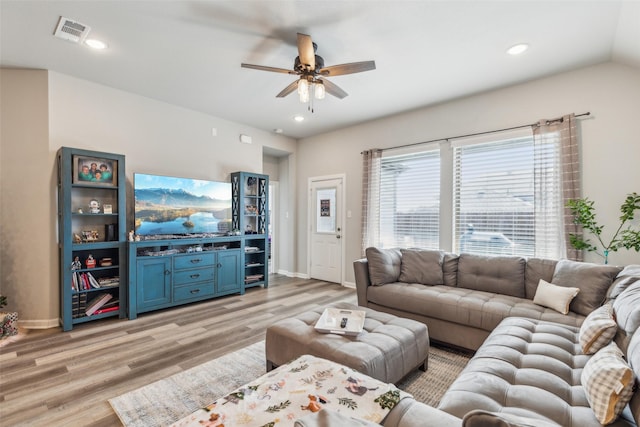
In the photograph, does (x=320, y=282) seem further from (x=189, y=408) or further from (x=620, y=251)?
(x=620, y=251)

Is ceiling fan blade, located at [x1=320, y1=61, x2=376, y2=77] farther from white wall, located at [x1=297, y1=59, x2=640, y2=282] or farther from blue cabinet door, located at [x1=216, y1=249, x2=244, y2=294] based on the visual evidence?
blue cabinet door, located at [x1=216, y1=249, x2=244, y2=294]

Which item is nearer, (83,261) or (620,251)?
(620,251)

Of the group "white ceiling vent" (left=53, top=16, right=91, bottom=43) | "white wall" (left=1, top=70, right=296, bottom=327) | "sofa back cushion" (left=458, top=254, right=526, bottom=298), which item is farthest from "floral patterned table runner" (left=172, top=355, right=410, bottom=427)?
"white wall" (left=1, top=70, right=296, bottom=327)

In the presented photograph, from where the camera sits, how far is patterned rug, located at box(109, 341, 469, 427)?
1.88 m

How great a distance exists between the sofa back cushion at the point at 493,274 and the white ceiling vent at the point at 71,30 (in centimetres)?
438

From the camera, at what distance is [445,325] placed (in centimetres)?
279

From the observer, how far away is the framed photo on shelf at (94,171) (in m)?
3.33

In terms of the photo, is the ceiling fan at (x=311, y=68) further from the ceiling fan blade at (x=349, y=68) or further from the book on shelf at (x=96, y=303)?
the book on shelf at (x=96, y=303)

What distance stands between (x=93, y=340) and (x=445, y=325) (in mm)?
3528

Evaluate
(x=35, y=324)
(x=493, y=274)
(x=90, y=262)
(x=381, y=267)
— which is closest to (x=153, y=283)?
(x=90, y=262)

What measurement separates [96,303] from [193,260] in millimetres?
1170

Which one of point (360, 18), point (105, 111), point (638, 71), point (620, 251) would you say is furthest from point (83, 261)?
point (638, 71)

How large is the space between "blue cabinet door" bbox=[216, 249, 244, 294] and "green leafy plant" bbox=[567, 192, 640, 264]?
4.37 m

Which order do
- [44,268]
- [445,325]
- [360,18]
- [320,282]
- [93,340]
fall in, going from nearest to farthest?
1. [360,18]
2. [445,325]
3. [93,340]
4. [44,268]
5. [320,282]
